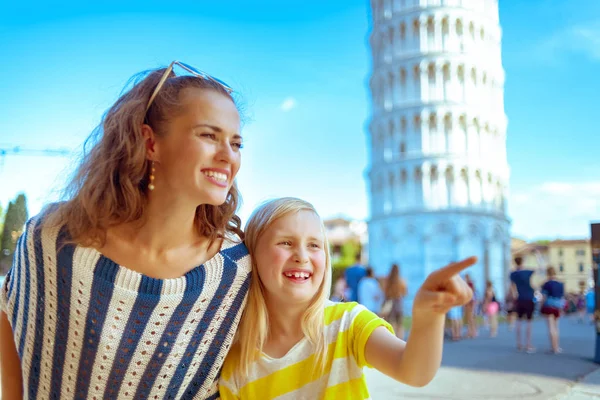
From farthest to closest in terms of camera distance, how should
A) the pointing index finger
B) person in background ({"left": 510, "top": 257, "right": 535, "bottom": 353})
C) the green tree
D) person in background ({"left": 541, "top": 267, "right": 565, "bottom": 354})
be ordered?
person in background ({"left": 510, "top": 257, "right": 535, "bottom": 353})
person in background ({"left": 541, "top": 267, "right": 565, "bottom": 354})
the green tree
the pointing index finger

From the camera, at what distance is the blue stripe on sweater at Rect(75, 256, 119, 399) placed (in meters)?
1.57

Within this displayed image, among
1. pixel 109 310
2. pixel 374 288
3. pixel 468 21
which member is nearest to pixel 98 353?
pixel 109 310

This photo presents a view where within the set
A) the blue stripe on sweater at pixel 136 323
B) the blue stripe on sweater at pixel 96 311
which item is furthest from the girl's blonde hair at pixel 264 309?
the blue stripe on sweater at pixel 96 311

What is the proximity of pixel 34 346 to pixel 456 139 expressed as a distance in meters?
32.6

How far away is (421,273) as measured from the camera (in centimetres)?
3156

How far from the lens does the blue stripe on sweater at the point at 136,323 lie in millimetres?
1590

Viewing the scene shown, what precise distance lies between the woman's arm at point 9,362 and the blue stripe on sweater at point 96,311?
294 millimetres

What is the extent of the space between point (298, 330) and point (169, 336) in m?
0.37

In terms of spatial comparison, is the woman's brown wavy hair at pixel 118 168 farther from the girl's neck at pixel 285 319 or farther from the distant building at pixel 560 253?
the distant building at pixel 560 253

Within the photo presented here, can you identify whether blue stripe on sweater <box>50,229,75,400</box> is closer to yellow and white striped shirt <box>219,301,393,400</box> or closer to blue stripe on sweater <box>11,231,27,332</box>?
blue stripe on sweater <box>11,231,27,332</box>

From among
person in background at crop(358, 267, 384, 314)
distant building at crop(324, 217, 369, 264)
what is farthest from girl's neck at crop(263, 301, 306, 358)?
distant building at crop(324, 217, 369, 264)

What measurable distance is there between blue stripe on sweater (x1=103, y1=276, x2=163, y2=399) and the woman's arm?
36 centimetres

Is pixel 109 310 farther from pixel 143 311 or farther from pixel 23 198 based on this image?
pixel 23 198

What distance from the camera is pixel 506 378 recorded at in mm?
5039
